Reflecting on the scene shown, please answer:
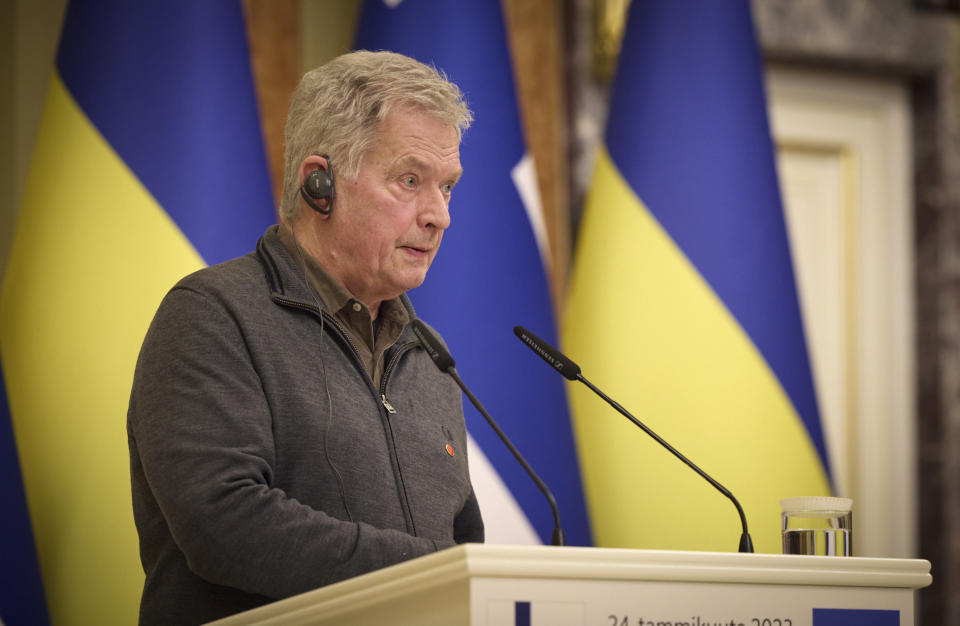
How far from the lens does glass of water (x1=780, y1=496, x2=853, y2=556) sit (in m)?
1.49

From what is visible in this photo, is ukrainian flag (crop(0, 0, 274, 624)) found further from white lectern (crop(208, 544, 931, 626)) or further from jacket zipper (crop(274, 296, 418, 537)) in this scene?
white lectern (crop(208, 544, 931, 626))

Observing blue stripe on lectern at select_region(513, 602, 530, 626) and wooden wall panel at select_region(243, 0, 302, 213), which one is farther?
wooden wall panel at select_region(243, 0, 302, 213)

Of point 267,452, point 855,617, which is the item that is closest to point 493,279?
point 267,452

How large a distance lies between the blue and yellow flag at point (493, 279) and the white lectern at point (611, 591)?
1386 millimetres

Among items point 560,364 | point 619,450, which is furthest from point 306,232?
point 619,450

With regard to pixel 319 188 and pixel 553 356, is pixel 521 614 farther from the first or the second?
pixel 319 188

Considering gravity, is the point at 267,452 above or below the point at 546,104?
below

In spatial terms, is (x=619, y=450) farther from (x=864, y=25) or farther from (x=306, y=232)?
(x=864, y=25)

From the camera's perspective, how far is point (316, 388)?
1.64m

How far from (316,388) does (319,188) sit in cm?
33

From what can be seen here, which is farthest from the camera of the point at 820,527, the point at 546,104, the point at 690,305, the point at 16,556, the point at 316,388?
the point at 546,104

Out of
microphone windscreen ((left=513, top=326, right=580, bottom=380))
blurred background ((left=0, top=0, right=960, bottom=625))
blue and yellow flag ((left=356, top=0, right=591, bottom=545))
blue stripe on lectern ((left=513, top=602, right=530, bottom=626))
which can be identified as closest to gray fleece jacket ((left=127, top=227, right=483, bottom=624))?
microphone windscreen ((left=513, top=326, right=580, bottom=380))

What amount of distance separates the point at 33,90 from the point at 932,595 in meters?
3.06

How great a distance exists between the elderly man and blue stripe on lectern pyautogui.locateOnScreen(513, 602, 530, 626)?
1.13 ft
